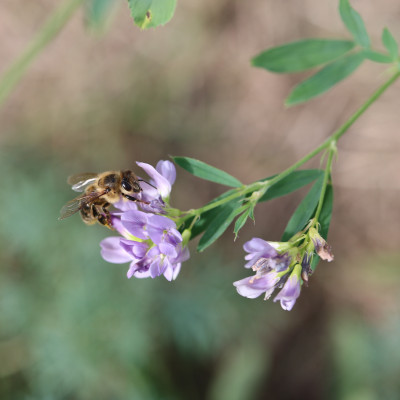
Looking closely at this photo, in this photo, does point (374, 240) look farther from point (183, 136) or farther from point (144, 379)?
point (144, 379)

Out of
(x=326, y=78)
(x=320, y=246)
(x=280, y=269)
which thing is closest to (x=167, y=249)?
(x=280, y=269)

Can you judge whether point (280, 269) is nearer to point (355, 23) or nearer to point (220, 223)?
point (220, 223)

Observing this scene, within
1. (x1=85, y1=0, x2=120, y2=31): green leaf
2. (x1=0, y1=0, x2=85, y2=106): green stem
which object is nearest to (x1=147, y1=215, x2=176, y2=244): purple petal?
(x1=0, y1=0, x2=85, y2=106): green stem

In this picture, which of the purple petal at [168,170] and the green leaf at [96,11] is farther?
the green leaf at [96,11]

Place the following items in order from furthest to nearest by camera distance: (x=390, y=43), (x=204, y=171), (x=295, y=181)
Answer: (x=390, y=43)
(x=295, y=181)
(x=204, y=171)

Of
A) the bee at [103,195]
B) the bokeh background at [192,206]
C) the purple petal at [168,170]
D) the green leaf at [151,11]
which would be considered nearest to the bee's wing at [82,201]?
the bee at [103,195]

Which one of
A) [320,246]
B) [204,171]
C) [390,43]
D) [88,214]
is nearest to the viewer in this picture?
[320,246]

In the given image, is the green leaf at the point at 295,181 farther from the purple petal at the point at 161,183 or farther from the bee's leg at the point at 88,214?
the bee's leg at the point at 88,214
